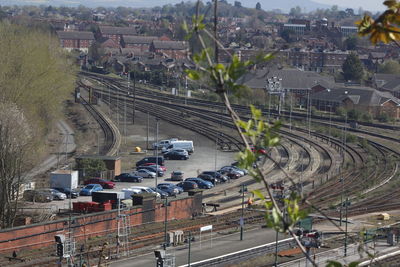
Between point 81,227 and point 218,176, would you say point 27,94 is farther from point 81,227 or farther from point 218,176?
point 81,227

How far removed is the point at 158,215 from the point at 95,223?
2.42 metres

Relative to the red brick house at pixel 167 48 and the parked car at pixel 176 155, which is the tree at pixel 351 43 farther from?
the parked car at pixel 176 155

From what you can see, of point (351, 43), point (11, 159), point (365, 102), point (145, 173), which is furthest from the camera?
point (351, 43)

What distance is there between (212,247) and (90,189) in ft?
21.9

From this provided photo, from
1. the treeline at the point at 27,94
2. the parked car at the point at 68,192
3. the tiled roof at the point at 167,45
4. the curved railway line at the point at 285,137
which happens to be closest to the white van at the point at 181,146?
the curved railway line at the point at 285,137

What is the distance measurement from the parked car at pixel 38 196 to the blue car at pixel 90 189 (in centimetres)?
114

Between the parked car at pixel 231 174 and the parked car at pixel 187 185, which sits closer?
the parked car at pixel 187 185

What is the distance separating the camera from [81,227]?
669 inches

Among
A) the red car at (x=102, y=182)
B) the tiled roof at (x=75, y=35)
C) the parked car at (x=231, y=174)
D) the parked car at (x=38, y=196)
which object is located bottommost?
the parked car at (x=231, y=174)

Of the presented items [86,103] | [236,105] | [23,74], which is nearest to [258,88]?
[236,105]

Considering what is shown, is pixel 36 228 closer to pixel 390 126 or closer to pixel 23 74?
pixel 23 74

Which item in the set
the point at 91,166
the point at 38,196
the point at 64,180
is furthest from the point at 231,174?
the point at 38,196

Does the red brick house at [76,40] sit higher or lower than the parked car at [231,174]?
higher

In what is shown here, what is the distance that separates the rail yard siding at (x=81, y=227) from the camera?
1550 centimetres
